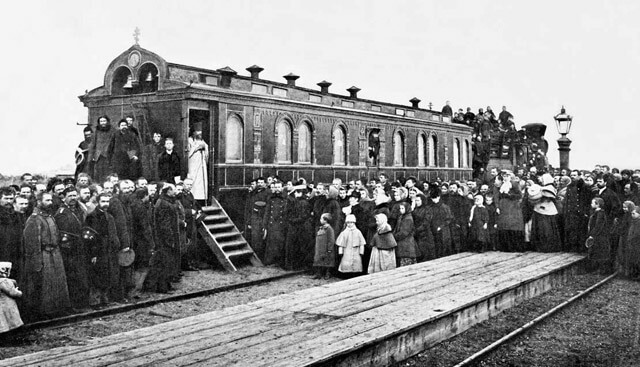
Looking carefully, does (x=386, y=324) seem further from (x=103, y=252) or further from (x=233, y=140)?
(x=233, y=140)

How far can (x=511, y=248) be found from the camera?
14.1 m

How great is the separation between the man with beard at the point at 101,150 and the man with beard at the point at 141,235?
10.3 feet

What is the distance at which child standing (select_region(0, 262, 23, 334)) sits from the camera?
7.16 m

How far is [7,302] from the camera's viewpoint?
23.8ft

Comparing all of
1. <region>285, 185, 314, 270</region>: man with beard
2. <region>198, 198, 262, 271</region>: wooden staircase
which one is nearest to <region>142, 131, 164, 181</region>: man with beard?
<region>198, 198, 262, 271</region>: wooden staircase

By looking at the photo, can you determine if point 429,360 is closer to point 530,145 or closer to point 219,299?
point 219,299

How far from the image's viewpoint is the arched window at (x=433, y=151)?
23.0m

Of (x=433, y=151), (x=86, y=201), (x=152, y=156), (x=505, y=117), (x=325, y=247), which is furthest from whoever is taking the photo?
(x=505, y=117)

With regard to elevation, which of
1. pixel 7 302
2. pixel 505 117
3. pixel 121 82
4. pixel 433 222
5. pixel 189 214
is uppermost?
pixel 505 117

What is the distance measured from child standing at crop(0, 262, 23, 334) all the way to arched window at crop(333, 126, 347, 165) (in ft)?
39.0

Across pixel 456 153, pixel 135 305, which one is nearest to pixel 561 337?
pixel 135 305

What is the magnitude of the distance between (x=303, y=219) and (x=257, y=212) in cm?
122

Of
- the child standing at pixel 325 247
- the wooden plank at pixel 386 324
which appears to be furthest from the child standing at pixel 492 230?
the wooden plank at pixel 386 324

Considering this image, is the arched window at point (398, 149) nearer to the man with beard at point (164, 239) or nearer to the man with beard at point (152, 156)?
the man with beard at point (152, 156)
